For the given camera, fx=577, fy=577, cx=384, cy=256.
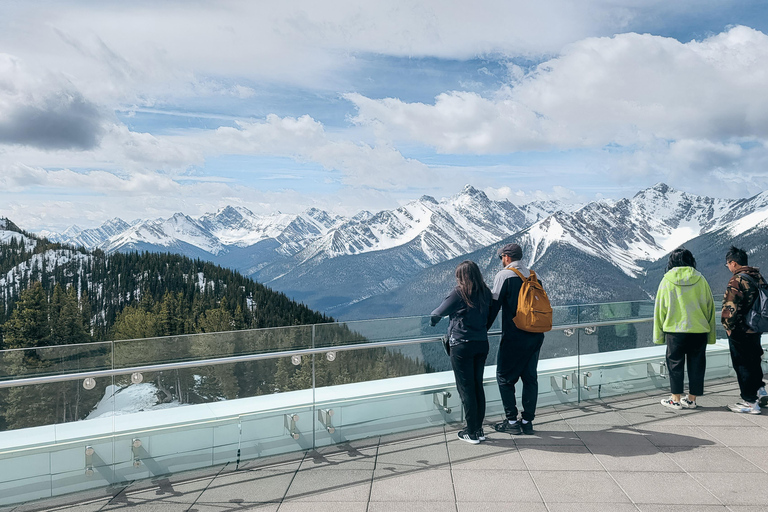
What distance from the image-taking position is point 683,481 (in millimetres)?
4484

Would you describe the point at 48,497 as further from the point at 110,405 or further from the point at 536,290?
the point at 536,290

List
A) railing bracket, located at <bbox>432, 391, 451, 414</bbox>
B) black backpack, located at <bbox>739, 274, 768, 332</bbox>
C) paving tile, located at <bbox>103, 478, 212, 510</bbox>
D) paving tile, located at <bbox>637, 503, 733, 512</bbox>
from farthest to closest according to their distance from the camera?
black backpack, located at <bbox>739, 274, 768, 332</bbox>
railing bracket, located at <bbox>432, 391, 451, 414</bbox>
paving tile, located at <bbox>103, 478, 212, 510</bbox>
paving tile, located at <bbox>637, 503, 733, 512</bbox>

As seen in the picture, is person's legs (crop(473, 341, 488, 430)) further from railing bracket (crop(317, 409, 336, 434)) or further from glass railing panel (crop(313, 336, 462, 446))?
railing bracket (crop(317, 409, 336, 434))

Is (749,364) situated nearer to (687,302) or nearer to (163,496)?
(687,302)

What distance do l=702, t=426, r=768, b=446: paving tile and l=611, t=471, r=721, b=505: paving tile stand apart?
1.15 m

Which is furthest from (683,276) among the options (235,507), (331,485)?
(235,507)

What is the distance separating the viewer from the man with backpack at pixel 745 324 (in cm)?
630

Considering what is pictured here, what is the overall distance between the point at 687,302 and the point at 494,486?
3.26m

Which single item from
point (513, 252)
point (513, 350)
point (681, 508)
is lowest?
point (681, 508)

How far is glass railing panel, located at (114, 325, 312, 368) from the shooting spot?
501 cm

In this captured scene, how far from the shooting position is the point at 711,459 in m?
4.94

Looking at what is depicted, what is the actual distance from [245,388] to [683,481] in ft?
12.3

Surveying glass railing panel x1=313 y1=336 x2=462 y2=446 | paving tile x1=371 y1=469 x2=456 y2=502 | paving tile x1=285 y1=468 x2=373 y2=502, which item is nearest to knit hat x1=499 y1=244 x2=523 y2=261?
glass railing panel x1=313 y1=336 x2=462 y2=446

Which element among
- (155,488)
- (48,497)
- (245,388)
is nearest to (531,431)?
(245,388)
